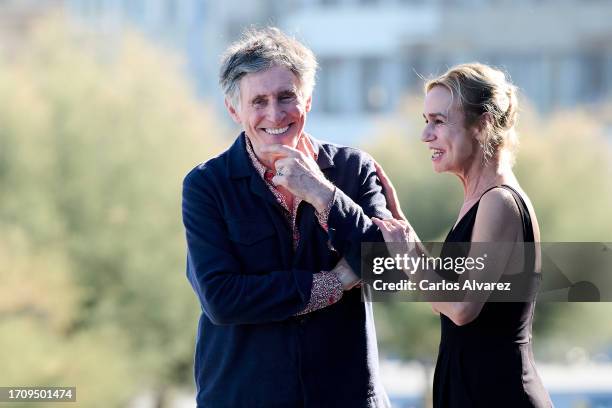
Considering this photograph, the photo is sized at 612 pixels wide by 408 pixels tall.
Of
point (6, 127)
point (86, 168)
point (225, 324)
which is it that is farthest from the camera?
point (86, 168)

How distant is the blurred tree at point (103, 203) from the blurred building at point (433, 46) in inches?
408

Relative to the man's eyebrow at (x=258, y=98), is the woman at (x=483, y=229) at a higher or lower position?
lower

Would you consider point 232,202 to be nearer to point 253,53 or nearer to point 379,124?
point 253,53

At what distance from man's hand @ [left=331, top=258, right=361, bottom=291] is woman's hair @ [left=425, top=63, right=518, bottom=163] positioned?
0.47 m

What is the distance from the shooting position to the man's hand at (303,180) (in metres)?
2.75

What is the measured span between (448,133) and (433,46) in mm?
31058

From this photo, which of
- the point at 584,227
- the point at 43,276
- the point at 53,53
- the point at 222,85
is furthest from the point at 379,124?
the point at 222,85

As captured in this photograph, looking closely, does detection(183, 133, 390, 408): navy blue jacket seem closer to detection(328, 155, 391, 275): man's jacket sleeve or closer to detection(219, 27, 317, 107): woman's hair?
detection(328, 155, 391, 275): man's jacket sleeve

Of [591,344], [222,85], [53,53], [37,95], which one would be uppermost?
[53,53]

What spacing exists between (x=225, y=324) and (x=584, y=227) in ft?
63.1

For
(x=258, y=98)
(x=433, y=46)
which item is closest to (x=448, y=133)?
(x=258, y=98)

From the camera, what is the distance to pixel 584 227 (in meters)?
21.2

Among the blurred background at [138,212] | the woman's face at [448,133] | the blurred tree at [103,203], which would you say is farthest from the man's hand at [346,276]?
the blurred tree at [103,203]

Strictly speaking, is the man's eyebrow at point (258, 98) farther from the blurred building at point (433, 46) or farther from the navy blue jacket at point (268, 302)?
the blurred building at point (433, 46)
